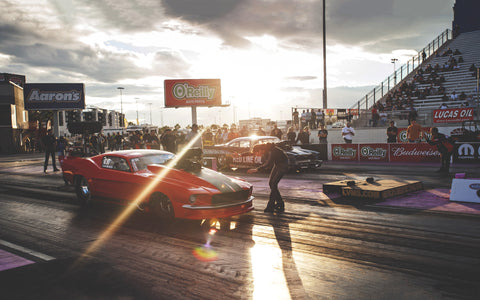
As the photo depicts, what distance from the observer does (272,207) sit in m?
7.24

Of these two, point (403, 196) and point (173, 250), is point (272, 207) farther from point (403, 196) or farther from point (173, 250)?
point (403, 196)

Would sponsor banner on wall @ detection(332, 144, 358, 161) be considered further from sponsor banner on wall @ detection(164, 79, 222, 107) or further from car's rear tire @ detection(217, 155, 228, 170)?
sponsor banner on wall @ detection(164, 79, 222, 107)

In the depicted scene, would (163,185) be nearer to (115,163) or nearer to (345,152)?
(115,163)

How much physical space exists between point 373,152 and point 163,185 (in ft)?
44.5

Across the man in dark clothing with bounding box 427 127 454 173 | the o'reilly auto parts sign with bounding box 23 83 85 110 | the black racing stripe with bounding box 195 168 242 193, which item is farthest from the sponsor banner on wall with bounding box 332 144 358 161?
the o'reilly auto parts sign with bounding box 23 83 85 110

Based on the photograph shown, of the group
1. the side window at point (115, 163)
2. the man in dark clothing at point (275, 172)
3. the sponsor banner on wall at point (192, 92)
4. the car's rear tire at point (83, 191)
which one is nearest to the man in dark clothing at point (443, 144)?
the man in dark clothing at point (275, 172)

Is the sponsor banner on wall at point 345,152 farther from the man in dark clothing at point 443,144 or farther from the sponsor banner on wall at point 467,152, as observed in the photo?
the man in dark clothing at point 443,144

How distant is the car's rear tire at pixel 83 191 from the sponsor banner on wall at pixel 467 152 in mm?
14301

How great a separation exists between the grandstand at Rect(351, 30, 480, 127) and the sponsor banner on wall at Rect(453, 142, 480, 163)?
329 inches

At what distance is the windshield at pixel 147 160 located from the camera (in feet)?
23.3

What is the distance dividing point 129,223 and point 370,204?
499 cm

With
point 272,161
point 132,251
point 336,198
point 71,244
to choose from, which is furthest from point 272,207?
point 71,244

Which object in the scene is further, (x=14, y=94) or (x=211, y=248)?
(x=14, y=94)

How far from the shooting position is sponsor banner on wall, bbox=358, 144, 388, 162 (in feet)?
55.6
